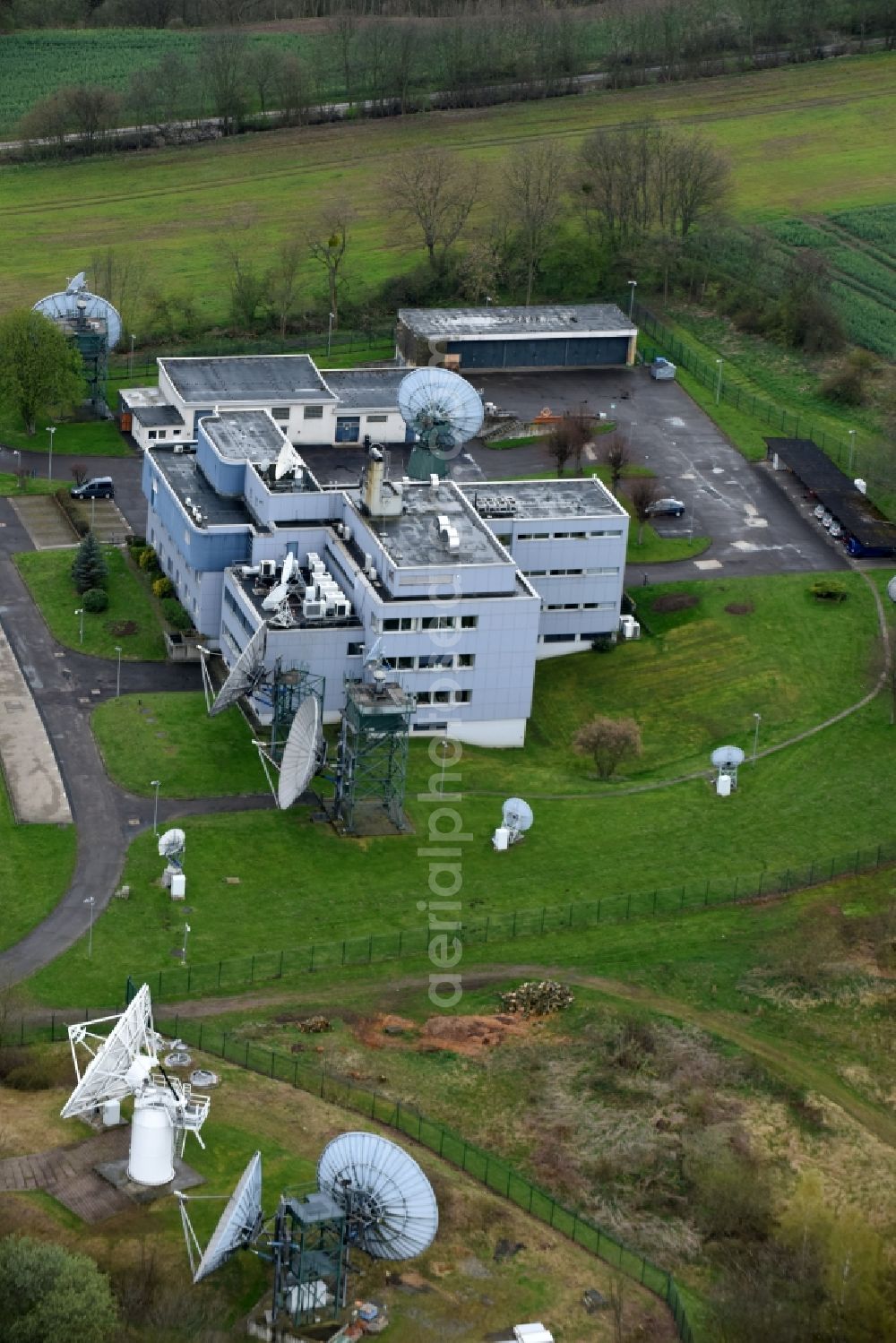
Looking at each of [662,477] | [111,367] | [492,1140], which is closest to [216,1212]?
[492,1140]

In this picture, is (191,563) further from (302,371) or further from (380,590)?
(302,371)

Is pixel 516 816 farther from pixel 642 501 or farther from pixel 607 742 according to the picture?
pixel 642 501

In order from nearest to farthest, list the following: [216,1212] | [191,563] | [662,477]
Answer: [216,1212], [191,563], [662,477]

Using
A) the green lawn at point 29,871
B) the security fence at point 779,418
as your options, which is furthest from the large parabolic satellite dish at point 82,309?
the green lawn at point 29,871

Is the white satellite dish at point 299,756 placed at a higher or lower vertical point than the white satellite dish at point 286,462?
lower

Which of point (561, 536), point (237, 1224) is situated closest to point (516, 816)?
point (561, 536)

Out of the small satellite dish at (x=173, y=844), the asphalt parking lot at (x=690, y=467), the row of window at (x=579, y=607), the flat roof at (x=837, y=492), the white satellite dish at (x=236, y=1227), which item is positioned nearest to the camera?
the white satellite dish at (x=236, y=1227)

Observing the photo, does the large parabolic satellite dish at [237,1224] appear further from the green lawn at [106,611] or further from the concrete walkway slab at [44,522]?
the concrete walkway slab at [44,522]
